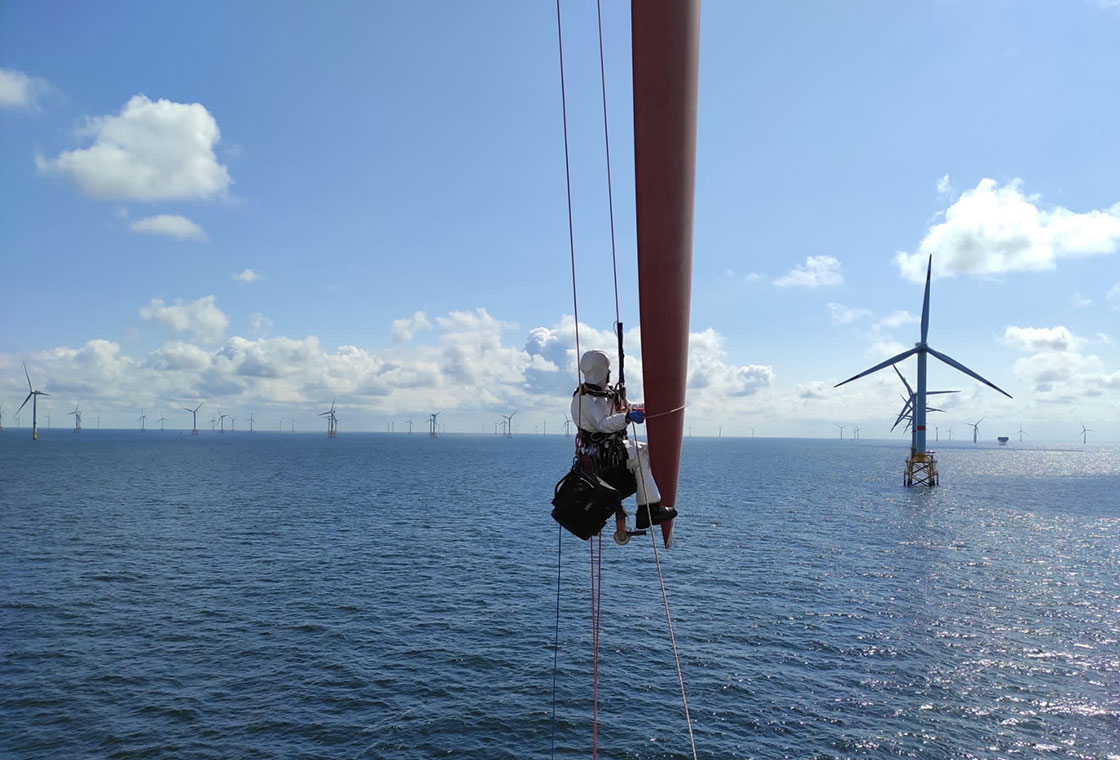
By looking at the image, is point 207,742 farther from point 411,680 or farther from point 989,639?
point 989,639

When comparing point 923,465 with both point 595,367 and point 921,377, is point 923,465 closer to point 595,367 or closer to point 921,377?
point 921,377

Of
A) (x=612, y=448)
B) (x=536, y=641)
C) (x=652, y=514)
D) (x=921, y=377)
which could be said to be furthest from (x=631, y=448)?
(x=921, y=377)

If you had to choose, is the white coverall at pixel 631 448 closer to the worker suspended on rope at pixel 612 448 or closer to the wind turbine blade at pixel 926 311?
the worker suspended on rope at pixel 612 448

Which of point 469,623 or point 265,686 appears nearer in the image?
point 265,686

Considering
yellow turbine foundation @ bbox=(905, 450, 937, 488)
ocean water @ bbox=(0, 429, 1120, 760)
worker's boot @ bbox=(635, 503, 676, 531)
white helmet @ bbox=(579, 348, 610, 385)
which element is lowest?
ocean water @ bbox=(0, 429, 1120, 760)

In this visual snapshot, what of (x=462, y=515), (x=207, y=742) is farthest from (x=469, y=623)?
(x=462, y=515)

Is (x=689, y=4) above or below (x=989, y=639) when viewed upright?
above

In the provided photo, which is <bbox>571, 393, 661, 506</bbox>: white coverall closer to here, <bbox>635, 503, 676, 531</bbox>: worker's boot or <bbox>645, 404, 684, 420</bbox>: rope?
<bbox>635, 503, 676, 531</bbox>: worker's boot

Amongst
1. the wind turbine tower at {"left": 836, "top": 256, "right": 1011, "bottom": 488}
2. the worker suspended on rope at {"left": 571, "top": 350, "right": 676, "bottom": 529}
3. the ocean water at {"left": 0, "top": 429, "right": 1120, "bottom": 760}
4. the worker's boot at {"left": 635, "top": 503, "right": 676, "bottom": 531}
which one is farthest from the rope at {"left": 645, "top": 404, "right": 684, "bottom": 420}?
the wind turbine tower at {"left": 836, "top": 256, "right": 1011, "bottom": 488}
